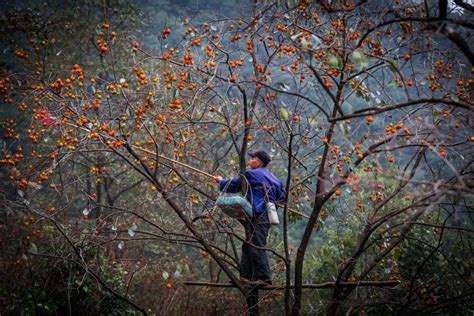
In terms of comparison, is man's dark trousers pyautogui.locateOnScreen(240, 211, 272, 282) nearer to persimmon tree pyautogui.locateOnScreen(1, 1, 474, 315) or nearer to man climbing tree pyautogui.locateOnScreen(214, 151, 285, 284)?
man climbing tree pyautogui.locateOnScreen(214, 151, 285, 284)

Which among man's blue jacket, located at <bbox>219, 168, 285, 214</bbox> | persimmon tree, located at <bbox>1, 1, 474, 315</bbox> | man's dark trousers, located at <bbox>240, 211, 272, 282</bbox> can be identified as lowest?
man's dark trousers, located at <bbox>240, 211, 272, 282</bbox>

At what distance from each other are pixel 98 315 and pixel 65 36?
239 inches

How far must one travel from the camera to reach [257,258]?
4133 mm

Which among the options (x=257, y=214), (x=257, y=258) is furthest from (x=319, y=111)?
(x=257, y=258)

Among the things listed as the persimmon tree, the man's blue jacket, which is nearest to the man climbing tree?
the man's blue jacket

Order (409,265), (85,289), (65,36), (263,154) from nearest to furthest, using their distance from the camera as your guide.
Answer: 1. (263,154)
2. (85,289)
3. (409,265)
4. (65,36)

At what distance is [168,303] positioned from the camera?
6172 millimetres

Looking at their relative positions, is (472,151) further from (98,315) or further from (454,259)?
(98,315)

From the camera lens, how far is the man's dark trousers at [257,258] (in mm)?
4129

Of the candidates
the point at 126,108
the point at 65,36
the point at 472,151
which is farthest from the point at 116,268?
the point at 65,36

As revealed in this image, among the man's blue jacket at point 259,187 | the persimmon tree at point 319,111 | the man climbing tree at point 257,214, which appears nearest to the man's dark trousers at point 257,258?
the man climbing tree at point 257,214

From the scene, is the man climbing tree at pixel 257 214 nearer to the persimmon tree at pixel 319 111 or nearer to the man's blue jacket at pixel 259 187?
the man's blue jacket at pixel 259 187

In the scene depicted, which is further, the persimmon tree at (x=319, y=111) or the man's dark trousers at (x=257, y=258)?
the man's dark trousers at (x=257, y=258)

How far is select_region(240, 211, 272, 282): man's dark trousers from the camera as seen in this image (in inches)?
163
